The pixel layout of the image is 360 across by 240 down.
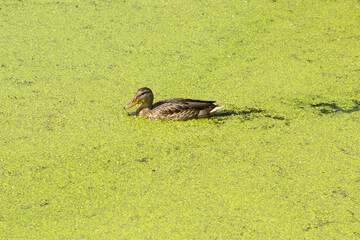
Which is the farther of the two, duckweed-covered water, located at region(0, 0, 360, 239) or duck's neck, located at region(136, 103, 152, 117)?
duck's neck, located at region(136, 103, 152, 117)

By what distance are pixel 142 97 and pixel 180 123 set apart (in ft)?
1.40

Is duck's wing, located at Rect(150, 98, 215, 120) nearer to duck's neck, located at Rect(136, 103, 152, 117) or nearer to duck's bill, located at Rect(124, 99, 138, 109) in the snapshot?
duck's neck, located at Rect(136, 103, 152, 117)

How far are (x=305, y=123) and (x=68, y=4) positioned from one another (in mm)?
3571

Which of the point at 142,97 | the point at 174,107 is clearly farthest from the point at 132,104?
the point at 174,107

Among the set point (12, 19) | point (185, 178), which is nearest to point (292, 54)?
point (185, 178)

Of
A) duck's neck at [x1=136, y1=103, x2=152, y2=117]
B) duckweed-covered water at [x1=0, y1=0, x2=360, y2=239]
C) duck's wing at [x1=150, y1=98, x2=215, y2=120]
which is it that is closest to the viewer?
duckweed-covered water at [x1=0, y1=0, x2=360, y2=239]

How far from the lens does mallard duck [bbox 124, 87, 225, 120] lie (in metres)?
4.07

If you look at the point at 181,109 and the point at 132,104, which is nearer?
the point at 181,109

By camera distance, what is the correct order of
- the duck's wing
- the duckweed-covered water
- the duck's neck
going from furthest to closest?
the duck's neck, the duck's wing, the duckweed-covered water

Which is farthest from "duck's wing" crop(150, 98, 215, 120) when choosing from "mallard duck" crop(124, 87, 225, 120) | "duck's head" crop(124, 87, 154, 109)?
"duck's head" crop(124, 87, 154, 109)

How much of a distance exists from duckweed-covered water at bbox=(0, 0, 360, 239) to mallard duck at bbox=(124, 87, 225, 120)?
0.09m

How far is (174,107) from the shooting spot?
4047 millimetres

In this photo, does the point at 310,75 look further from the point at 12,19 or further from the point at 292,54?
the point at 12,19

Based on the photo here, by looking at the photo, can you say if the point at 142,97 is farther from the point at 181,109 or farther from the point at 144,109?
the point at 181,109
